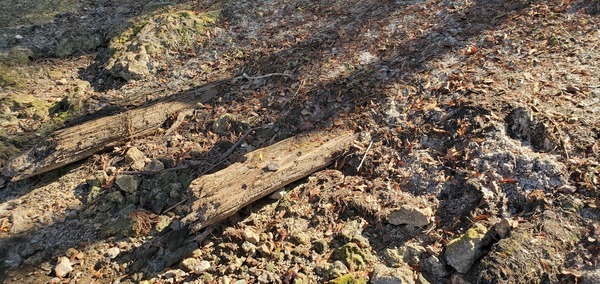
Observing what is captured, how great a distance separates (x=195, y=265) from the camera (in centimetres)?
382

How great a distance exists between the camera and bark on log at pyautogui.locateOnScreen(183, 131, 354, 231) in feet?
13.0

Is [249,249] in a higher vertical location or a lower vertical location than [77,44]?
lower

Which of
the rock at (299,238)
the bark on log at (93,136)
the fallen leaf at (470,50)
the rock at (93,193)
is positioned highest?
the bark on log at (93,136)

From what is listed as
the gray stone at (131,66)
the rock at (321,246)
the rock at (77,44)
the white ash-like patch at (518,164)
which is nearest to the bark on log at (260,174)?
the rock at (321,246)

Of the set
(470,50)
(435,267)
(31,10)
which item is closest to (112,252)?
(435,267)

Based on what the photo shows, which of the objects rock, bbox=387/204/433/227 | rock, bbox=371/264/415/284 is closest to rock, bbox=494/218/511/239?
rock, bbox=387/204/433/227

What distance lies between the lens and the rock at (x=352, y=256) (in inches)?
144

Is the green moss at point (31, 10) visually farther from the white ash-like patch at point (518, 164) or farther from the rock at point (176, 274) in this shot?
the white ash-like patch at point (518, 164)

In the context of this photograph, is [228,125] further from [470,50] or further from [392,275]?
[470,50]

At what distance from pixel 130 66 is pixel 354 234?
4821 mm

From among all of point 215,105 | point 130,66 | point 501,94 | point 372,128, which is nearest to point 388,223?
point 372,128

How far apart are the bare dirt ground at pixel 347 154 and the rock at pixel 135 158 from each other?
0.02m

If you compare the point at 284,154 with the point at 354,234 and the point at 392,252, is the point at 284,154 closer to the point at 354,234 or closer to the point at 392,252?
the point at 354,234

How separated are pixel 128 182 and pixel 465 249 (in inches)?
153
